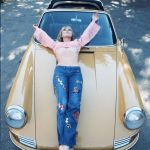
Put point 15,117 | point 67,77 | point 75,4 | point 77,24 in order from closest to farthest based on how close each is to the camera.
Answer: point 15,117, point 67,77, point 77,24, point 75,4

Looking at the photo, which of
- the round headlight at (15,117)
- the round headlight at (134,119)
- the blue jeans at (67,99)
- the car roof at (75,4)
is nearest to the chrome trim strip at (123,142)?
the round headlight at (134,119)

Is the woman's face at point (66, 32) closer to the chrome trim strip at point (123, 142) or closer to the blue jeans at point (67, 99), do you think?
the blue jeans at point (67, 99)

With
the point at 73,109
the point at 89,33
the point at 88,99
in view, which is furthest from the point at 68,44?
the point at 73,109

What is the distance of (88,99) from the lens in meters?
4.73

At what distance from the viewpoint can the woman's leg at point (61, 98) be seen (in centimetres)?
432

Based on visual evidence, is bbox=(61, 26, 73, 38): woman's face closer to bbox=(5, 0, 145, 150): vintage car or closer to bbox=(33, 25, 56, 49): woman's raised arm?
bbox=(33, 25, 56, 49): woman's raised arm

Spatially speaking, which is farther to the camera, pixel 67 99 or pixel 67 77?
pixel 67 77

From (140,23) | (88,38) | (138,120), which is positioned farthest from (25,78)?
(140,23)

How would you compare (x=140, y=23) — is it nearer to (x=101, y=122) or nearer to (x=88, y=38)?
(x=88, y=38)

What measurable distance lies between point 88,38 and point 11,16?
6.13 m

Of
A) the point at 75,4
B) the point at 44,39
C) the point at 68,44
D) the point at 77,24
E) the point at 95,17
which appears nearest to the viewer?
the point at 68,44

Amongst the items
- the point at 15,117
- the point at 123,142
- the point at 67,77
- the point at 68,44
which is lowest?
the point at 123,142

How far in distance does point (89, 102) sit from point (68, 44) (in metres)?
1.11

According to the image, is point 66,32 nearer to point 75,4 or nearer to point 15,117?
point 15,117
